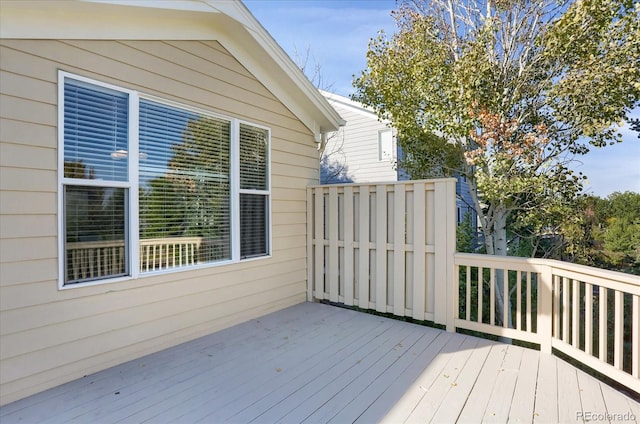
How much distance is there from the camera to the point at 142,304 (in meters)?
3.20

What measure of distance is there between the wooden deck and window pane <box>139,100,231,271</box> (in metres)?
0.99

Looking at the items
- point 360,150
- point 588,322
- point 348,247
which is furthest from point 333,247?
point 360,150

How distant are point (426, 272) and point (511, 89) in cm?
368

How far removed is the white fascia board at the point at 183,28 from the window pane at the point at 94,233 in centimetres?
124

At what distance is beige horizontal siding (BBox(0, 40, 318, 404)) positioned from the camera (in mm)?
2441

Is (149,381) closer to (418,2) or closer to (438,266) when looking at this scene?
(438,266)

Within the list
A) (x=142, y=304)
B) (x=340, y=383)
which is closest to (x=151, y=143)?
(x=142, y=304)

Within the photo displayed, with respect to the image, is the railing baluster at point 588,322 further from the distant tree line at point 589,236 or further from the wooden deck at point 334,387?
the distant tree line at point 589,236

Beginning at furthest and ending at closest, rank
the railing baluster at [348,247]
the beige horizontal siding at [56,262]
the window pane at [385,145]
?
1. the window pane at [385,145]
2. the railing baluster at [348,247]
3. the beige horizontal siding at [56,262]

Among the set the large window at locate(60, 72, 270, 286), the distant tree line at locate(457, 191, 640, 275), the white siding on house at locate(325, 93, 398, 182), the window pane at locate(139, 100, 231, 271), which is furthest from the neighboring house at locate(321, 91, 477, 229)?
the window pane at locate(139, 100, 231, 271)

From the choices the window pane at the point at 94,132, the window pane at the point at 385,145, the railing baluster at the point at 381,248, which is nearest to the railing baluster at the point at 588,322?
the railing baluster at the point at 381,248

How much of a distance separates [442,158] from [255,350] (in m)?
4.89

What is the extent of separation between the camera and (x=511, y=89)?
5.55 meters

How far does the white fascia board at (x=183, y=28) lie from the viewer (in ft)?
8.29
